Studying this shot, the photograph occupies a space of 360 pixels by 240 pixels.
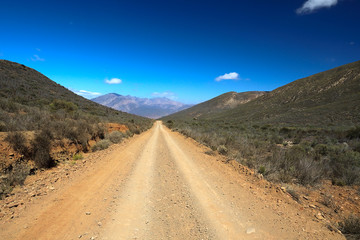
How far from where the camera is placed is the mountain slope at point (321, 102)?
29.7 meters

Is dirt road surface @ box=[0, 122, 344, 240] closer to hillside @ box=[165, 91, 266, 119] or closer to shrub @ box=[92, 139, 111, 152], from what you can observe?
shrub @ box=[92, 139, 111, 152]

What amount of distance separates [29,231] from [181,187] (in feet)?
11.9

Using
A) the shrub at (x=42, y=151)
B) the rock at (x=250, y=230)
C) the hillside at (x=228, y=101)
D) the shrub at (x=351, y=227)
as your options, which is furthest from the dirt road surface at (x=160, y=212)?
the hillside at (x=228, y=101)

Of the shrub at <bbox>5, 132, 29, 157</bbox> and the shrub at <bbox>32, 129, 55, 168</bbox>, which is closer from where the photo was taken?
the shrub at <bbox>5, 132, 29, 157</bbox>

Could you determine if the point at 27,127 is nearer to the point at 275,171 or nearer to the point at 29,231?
the point at 29,231

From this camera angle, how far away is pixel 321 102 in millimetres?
42625

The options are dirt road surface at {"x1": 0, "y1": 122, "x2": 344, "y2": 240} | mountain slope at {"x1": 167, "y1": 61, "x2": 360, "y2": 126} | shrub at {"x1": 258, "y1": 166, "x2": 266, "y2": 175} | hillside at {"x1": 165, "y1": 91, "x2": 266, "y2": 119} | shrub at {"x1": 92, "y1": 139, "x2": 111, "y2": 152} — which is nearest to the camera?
dirt road surface at {"x1": 0, "y1": 122, "x2": 344, "y2": 240}

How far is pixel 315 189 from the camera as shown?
17.4 feet

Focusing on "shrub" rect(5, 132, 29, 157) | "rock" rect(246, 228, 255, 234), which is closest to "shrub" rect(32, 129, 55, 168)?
"shrub" rect(5, 132, 29, 157)

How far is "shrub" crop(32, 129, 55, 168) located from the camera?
5895 millimetres

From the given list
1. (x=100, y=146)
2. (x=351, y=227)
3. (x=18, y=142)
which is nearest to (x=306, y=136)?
(x=351, y=227)

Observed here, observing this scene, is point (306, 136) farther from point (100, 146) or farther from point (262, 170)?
point (100, 146)

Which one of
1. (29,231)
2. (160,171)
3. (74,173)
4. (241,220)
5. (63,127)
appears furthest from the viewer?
(63,127)

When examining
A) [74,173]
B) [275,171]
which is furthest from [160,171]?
[275,171]
